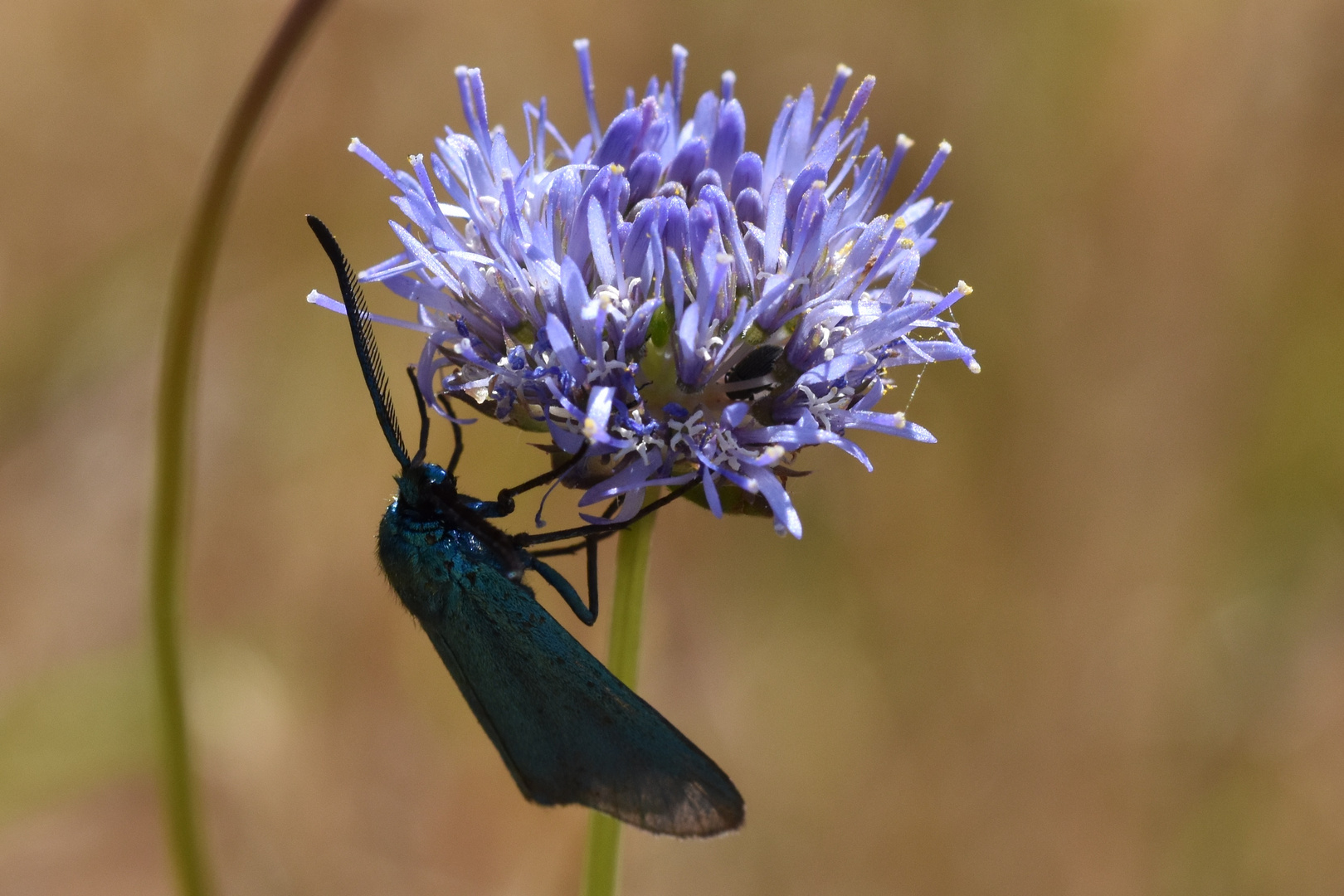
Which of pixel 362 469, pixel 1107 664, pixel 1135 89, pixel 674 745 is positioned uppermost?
pixel 1135 89

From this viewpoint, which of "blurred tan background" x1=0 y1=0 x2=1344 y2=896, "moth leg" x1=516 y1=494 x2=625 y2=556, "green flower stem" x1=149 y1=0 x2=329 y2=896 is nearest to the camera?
"green flower stem" x1=149 y1=0 x2=329 y2=896

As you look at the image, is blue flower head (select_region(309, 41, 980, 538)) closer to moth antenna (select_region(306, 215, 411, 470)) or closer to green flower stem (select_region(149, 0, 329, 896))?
moth antenna (select_region(306, 215, 411, 470))

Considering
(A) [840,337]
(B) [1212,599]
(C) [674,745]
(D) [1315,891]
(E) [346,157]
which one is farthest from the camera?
(E) [346,157]

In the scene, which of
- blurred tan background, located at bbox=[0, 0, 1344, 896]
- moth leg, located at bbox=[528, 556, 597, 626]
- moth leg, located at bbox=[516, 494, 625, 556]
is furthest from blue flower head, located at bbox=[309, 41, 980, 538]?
blurred tan background, located at bbox=[0, 0, 1344, 896]

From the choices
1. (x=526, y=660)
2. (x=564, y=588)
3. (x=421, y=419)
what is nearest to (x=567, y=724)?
(x=526, y=660)

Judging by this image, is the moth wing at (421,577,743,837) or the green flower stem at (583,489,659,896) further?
the green flower stem at (583,489,659,896)

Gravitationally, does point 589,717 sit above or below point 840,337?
below

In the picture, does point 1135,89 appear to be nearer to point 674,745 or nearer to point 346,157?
point 346,157

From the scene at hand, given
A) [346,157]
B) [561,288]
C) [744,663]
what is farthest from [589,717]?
[346,157]
